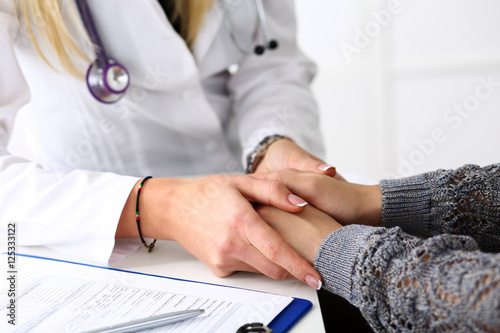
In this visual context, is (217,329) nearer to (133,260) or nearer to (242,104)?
(133,260)

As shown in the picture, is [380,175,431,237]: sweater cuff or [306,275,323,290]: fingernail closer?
[306,275,323,290]: fingernail

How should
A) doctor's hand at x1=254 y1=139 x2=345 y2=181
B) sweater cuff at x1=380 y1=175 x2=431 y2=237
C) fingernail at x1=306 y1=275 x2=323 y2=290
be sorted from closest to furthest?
1. fingernail at x1=306 y1=275 x2=323 y2=290
2. sweater cuff at x1=380 y1=175 x2=431 y2=237
3. doctor's hand at x1=254 y1=139 x2=345 y2=181

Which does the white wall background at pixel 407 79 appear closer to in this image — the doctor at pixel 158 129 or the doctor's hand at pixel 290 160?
the doctor at pixel 158 129

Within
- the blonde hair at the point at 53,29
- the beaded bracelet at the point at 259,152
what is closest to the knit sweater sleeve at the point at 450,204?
the beaded bracelet at the point at 259,152

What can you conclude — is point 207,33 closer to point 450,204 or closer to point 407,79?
point 450,204

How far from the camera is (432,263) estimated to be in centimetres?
43

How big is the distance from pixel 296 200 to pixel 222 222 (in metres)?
0.11

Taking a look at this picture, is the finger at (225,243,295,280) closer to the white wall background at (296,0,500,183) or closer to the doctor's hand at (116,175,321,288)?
the doctor's hand at (116,175,321,288)

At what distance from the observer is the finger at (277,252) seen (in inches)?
20.6

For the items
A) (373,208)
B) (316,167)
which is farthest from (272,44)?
(373,208)

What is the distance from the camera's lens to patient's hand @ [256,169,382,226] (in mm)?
644

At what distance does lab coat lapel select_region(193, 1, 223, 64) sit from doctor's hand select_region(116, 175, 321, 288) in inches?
15.9

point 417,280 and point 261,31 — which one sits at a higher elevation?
point 261,31

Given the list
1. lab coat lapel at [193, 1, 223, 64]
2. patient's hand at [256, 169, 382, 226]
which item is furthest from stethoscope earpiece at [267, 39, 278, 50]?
patient's hand at [256, 169, 382, 226]
